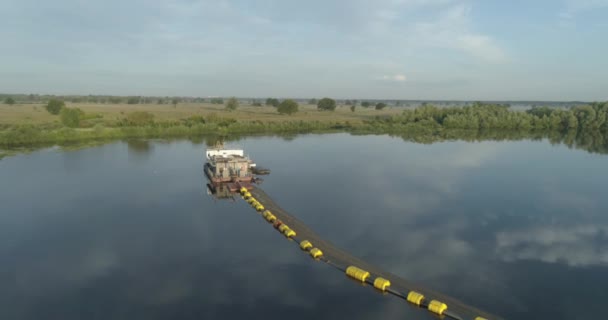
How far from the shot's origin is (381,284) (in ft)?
73.4

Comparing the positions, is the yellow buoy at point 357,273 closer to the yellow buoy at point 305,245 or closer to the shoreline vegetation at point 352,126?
the yellow buoy at point 305,245

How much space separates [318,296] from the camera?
22.0 m

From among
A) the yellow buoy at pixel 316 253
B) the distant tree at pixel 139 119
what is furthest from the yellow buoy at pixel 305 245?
the distant tree at pixel 139 119

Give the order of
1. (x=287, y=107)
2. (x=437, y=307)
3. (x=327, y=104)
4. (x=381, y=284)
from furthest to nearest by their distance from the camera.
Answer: (x=327, y=104)
(x=287, y=107)
(x=381, y=284)
(x=437, y=307)

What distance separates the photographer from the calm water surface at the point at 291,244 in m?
21.6

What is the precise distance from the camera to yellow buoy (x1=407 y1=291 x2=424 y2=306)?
68.4 ft

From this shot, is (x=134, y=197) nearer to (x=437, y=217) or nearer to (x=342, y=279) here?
(x=342, y=279)

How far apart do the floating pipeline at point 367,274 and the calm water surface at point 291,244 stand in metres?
0.71

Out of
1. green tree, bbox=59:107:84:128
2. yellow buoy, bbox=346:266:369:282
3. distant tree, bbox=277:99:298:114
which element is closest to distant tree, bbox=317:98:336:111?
distant tree, bbox=277:99:298:114

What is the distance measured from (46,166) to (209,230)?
34.4 m

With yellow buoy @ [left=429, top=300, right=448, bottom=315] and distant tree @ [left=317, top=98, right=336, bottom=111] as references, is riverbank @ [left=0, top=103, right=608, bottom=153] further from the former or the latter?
yellow buoy @ [left=429, top=300, right=448, bottom=315]

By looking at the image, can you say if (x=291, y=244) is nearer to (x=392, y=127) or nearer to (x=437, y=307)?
(x=437, y=307)

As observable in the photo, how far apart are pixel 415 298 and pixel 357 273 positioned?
3.82m

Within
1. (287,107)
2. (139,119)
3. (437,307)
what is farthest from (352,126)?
(437,307)
